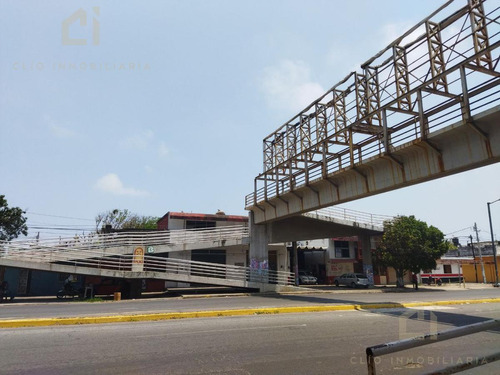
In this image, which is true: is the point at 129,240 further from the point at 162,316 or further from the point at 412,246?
the point at 412,246

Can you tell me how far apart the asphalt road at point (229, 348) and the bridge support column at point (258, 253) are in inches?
614

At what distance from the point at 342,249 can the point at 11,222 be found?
36.4 metres

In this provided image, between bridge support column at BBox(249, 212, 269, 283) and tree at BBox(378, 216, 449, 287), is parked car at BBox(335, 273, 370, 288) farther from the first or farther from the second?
bridge support column at BBox(249, 212, 269, 283)

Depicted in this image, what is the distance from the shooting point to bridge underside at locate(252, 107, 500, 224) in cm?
1234

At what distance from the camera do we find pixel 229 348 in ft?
24.7

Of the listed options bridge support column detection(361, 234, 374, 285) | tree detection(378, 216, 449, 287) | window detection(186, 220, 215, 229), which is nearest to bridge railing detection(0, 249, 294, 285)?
window detection(186, 220, 215, 229)

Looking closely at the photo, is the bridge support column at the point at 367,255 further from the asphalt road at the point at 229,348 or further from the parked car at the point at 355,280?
the asphalt road at the point at 229,348

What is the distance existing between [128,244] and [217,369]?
19.9 meters

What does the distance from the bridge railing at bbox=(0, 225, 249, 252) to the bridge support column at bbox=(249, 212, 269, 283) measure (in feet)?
2.86

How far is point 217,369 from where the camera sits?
6.10 meters

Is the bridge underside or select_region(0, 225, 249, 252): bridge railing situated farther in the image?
select_region(0, 225, 249, 252): bridge railing

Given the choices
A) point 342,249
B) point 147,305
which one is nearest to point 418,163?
point 147,305

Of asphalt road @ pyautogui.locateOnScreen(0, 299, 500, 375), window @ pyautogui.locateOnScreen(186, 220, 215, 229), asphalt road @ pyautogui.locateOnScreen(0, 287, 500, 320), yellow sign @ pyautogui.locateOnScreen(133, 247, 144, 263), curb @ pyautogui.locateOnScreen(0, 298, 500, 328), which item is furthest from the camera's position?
window @ pyautogui.locateOnScreen(186, 220, 215, 229)

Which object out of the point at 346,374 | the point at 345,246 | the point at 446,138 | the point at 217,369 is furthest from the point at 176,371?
the point at 345,246
